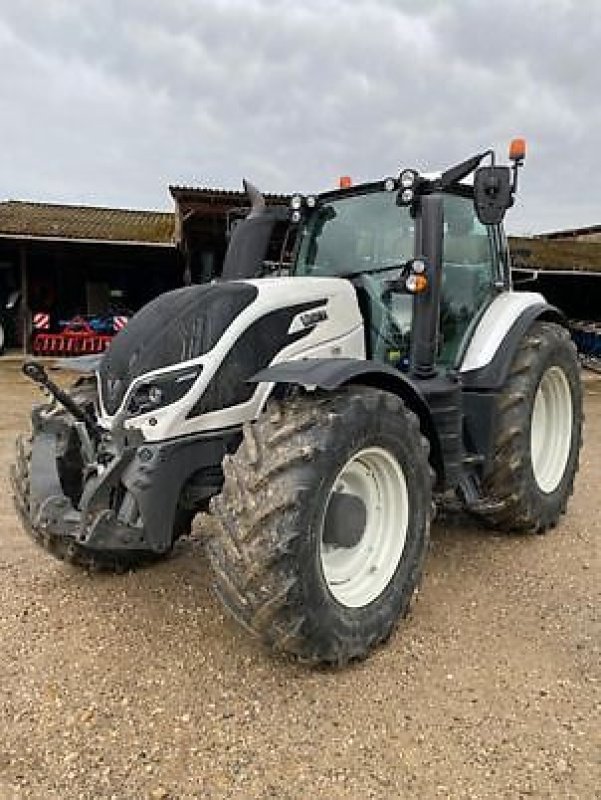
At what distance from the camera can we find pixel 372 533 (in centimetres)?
318

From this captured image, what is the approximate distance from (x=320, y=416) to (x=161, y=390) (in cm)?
66

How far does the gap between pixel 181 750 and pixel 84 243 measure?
15.2 metres

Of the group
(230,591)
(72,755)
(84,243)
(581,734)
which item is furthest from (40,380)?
(84,243)

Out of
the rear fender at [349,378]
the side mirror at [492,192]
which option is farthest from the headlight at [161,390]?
the side mirror at [492,192]

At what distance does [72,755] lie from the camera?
2.39m

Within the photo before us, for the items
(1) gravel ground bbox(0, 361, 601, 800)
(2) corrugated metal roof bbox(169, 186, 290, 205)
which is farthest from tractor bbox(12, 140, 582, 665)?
(2) corrugated metal roof bbox(169, 186, 290, 205)

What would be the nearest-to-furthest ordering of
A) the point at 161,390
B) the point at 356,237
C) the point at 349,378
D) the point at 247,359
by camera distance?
the point at 349,378
the point at 161,390
the point at 247,359
the point at 356,237

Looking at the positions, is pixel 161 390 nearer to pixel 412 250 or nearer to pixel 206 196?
pixel 412 250

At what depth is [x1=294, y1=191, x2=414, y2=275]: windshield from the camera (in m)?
3.85

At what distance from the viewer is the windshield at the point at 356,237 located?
385cm

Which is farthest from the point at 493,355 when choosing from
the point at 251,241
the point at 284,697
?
the point at 284,697

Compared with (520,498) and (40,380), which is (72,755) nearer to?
(40,380)

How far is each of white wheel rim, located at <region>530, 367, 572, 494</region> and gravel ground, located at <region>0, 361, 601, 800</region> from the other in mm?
919

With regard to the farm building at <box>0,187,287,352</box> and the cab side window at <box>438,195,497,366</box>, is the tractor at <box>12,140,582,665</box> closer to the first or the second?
the cab side window at <box>438,195,497,366</box>
